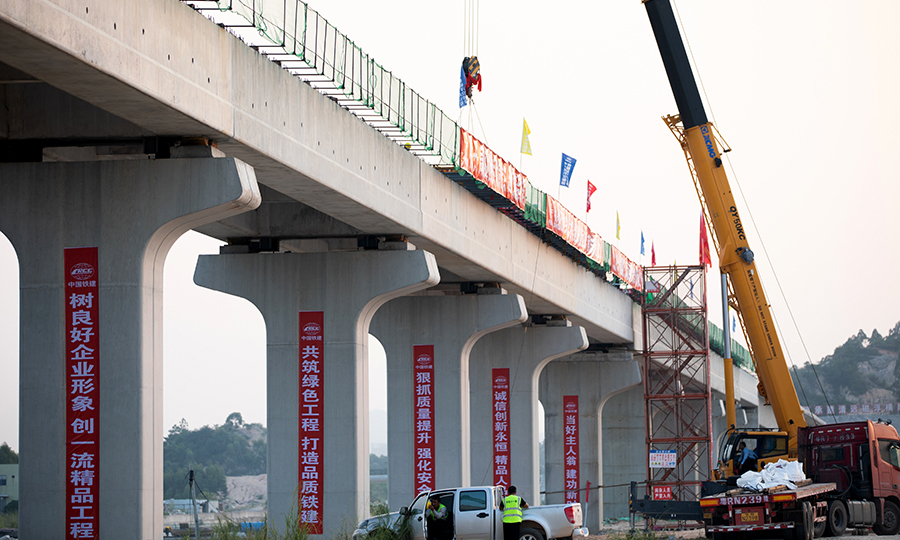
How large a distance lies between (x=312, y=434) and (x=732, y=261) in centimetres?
1344

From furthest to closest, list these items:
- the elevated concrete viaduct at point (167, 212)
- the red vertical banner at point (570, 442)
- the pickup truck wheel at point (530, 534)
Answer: the red vertical banner at point (570, 442)
the pickup truck wheel at point (530, 534)
the elevated concrete viaduct at point (167, 212)

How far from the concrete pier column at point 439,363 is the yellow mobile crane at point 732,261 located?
6.00 meters

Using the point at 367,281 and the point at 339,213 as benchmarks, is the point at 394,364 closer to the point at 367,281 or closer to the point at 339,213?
the point at 367,281

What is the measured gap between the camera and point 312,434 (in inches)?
977

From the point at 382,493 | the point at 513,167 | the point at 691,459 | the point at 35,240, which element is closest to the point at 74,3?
the point at 35,240

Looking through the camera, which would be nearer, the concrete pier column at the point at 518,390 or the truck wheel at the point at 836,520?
the truck wheel at the point at 836,520

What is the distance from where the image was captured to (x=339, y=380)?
2483 centimetres

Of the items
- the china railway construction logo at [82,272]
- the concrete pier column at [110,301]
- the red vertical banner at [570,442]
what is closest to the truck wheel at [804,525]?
the concrete pier column at [110,301]

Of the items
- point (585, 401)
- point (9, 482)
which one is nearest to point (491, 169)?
point (585, 401)

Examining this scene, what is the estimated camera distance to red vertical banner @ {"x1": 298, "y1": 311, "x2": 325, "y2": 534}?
80.9 ft

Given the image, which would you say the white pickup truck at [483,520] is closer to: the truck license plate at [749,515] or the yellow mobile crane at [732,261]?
the truck license plate at [749,515]

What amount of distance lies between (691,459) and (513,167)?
39.7m

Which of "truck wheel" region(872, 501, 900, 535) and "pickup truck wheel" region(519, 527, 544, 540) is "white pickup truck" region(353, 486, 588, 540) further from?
"truck wheel" region(872, 501, 900, 535)

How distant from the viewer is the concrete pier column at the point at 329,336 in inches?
971
